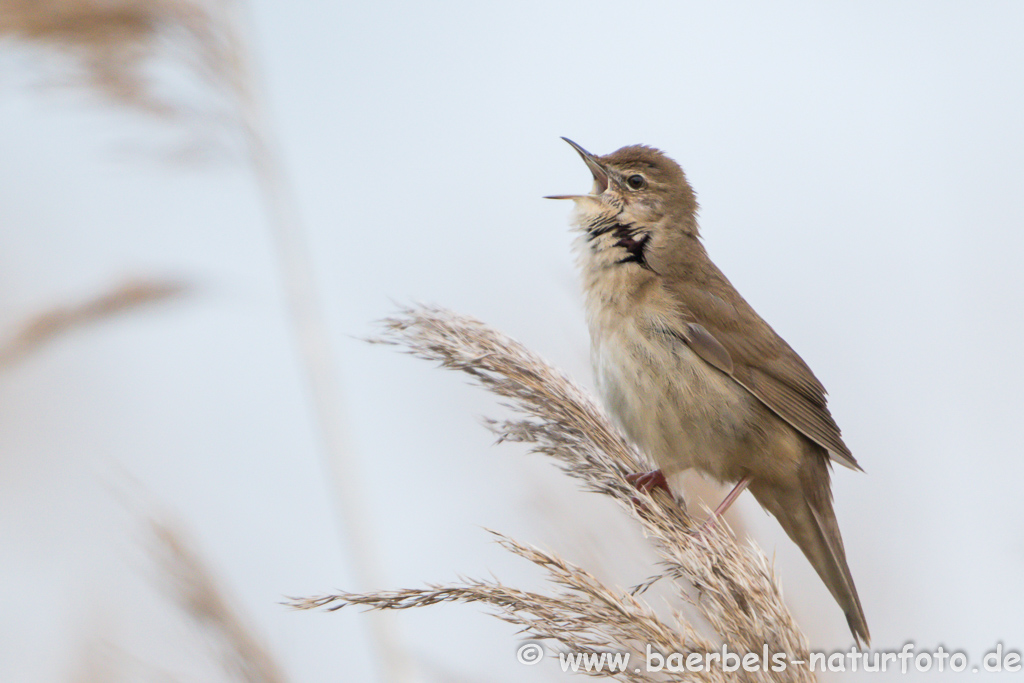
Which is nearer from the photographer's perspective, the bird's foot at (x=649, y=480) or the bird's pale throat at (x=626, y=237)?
the bird's foot at (x=649, y=480)

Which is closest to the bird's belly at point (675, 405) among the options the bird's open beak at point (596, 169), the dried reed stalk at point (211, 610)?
the bird's open beak at point (596, 169)

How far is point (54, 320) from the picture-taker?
2.58 meters

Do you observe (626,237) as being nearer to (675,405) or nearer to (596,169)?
(596,169)

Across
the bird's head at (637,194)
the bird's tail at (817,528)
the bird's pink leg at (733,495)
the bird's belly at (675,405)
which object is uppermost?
the bird's head at (637,194)

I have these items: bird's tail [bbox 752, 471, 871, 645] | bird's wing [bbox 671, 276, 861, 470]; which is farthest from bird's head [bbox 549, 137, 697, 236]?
bird's tail [bbox 752, 471, 871, 645]

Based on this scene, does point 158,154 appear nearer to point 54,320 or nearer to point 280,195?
point 280,195

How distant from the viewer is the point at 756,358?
10.0ft

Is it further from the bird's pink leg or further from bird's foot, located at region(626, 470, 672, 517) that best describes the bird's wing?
bird's foot, located at region(626, 470, 672, 517)

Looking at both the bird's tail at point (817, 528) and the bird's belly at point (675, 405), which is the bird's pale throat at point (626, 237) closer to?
the bird's belly at point (675, 405)

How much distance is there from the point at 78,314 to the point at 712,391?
203cm

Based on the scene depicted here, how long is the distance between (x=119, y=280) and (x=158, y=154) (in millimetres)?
474

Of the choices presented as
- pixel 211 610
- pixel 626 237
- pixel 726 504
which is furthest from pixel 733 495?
pixel 211 610

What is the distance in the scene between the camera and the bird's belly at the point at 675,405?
2902 mm

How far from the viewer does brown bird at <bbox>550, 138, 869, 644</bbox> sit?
9.53ft
